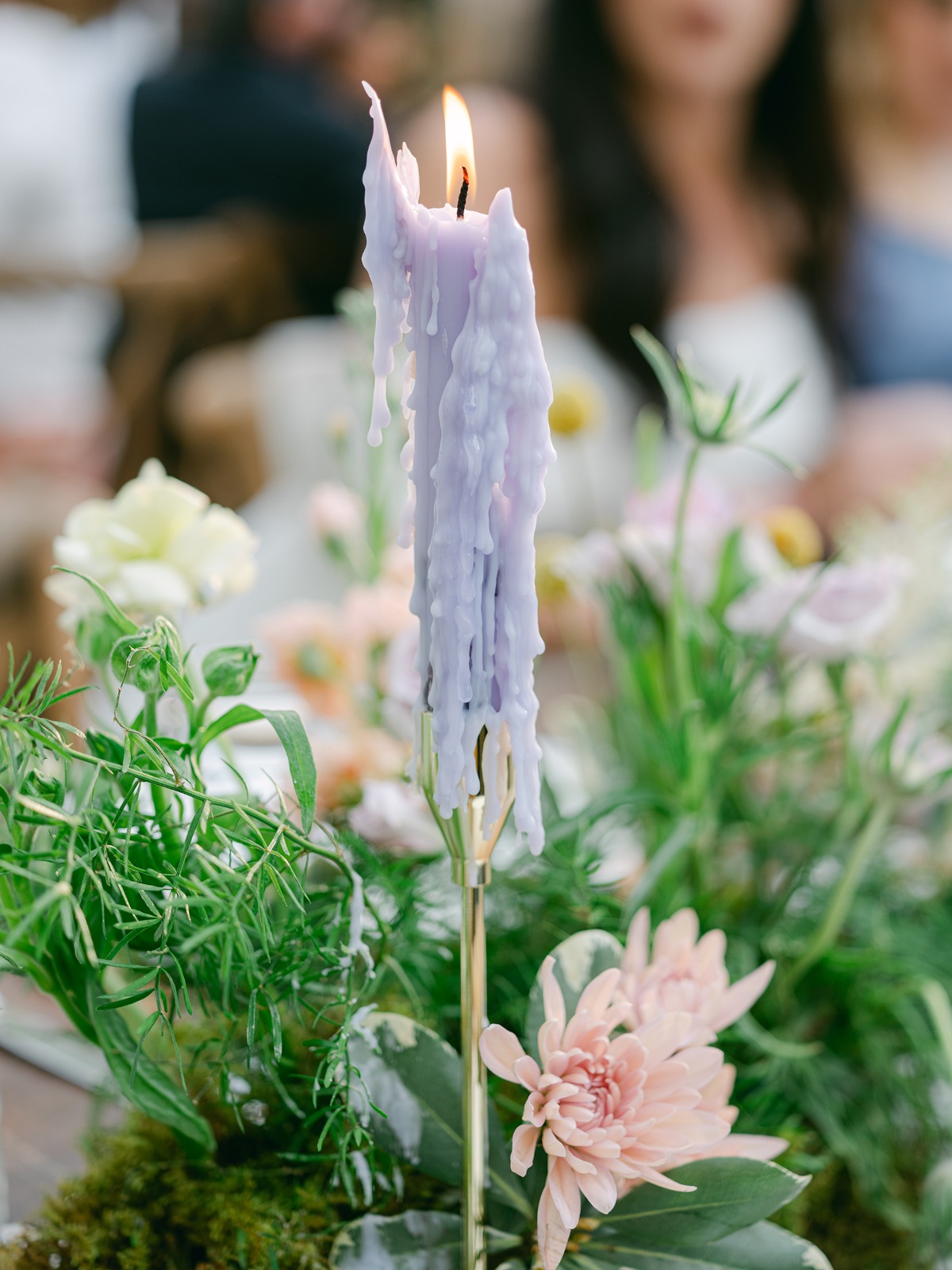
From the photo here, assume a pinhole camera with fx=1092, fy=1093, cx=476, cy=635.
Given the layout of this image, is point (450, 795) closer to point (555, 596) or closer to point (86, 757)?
point (86, 757)

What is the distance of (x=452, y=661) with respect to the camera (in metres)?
0.21

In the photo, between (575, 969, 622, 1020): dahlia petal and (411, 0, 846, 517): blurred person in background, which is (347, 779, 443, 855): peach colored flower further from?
(411, 0, 846, 517): blurred person in background

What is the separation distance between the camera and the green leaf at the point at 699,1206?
0.24 m

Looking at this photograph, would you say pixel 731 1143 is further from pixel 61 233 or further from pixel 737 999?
pixel 61 233

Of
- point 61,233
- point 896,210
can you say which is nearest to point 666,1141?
point 896,210

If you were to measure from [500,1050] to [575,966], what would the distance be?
0.04m

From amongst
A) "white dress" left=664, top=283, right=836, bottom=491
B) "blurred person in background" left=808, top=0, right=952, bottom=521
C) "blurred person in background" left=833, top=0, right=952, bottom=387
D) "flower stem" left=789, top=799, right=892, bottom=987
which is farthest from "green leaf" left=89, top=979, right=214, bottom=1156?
"blurred person in background" left=833, top=0, right=952, bottom=387

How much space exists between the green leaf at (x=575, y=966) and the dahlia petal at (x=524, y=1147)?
0.11 ft

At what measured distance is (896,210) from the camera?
5.64 feet

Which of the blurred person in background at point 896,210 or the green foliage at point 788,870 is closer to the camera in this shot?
the green foliage at point 788,870

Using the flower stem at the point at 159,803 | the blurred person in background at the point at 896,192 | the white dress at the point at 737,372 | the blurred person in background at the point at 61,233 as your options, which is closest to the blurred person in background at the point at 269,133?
the blurred person in background at the point at 61,233

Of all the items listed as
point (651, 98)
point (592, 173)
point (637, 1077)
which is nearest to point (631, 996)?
point (637, 1077)

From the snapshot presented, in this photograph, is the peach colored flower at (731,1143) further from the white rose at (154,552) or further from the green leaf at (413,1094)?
the white rose at (154,552)

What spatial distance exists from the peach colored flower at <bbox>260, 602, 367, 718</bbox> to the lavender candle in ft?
0.67
